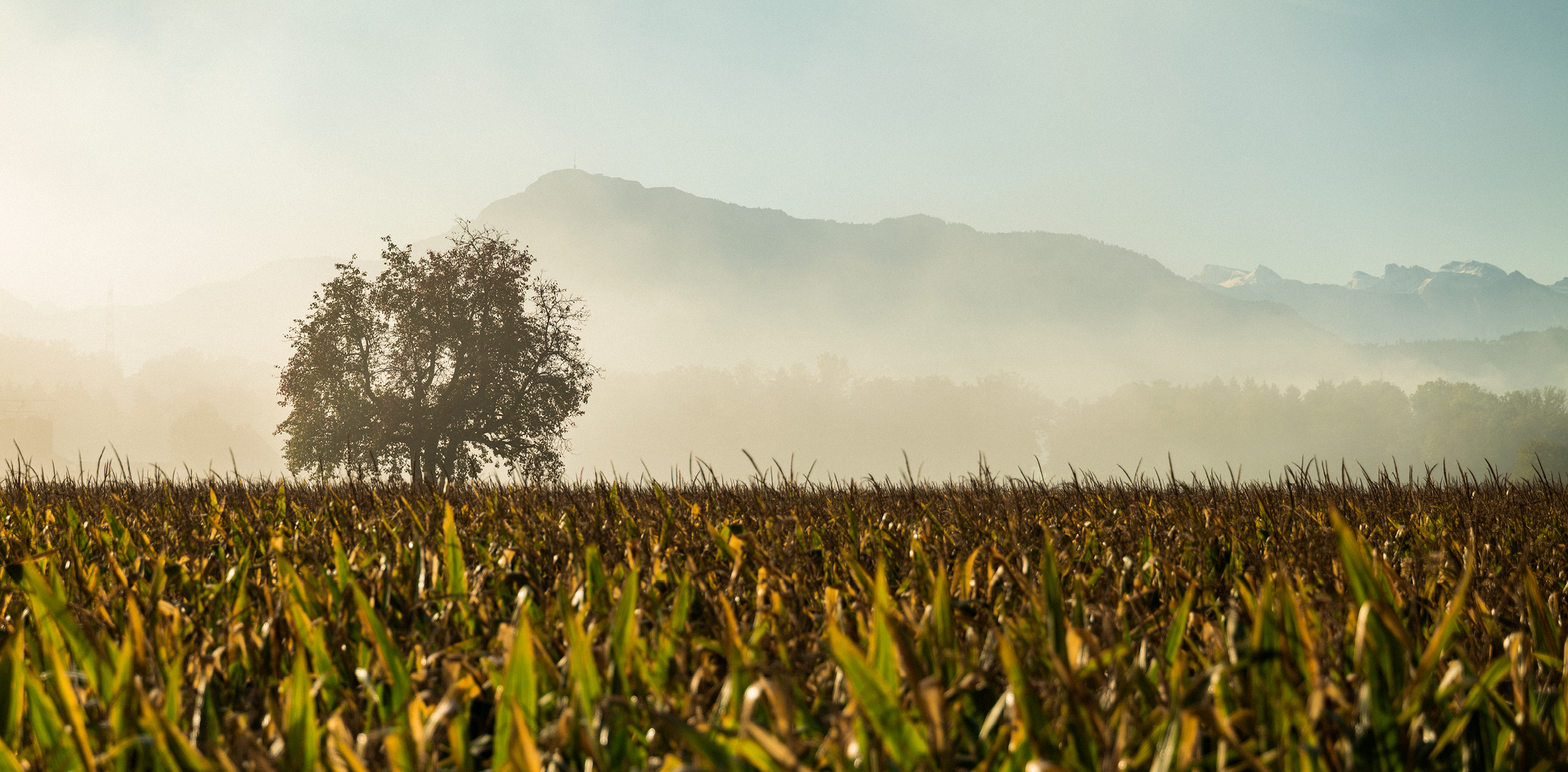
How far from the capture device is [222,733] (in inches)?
63.4

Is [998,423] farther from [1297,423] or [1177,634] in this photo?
[1177,634]

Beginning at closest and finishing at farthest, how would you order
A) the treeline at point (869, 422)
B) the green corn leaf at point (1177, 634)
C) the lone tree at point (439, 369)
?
the green corn leaf at point (1177, 634)
the lone tree at point (439, 369)
the treeline at point (869, 422)

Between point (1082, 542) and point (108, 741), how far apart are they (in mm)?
3276

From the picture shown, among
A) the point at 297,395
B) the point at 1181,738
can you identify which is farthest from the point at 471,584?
the point at 297,395

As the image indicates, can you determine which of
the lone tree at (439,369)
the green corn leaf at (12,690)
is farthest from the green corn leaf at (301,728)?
the lone tree at (439,369)

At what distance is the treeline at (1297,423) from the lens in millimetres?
114125

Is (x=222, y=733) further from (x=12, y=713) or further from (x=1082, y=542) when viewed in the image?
(x=1082, y=542)

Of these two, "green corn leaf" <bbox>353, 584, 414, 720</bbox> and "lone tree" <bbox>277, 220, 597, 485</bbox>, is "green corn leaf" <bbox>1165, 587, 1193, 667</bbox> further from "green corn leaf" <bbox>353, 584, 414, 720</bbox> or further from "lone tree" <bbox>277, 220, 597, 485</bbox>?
"lone tree" <bbox>277, 220, 597, 485</bbox>

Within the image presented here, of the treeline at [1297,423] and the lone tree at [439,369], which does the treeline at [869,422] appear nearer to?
the treeline at [1297,423]

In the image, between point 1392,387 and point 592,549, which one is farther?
point 1392,387

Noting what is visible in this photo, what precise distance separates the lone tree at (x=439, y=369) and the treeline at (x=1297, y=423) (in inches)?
3925

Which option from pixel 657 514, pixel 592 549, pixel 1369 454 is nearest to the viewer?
pixel 592 549

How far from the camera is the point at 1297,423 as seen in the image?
154 m

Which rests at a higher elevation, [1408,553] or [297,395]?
[297,395]
